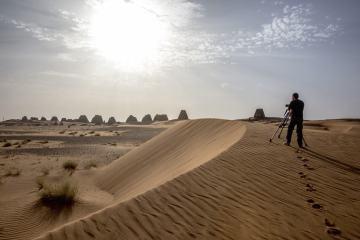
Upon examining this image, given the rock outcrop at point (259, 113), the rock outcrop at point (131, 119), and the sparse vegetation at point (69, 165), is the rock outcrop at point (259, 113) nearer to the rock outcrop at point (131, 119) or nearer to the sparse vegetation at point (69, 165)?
the rock outcrop at point (131, 119)

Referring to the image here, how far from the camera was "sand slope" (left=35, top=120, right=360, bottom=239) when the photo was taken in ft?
15.2

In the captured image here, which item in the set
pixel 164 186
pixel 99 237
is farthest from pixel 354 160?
pixel 99 237

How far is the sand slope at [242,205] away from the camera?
4645mm

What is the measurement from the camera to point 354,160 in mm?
8164

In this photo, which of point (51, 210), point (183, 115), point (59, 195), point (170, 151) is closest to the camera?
point (51, 210)

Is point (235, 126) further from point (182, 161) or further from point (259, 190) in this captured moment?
point (259, 190)

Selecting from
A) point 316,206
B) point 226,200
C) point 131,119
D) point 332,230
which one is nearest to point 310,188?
point 316,206

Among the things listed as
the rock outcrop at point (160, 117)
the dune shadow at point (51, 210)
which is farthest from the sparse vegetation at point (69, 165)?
the rock outcrop at point (160, 117)

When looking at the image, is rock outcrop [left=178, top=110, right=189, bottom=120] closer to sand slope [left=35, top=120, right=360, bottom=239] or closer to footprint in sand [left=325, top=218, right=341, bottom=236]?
sand slope [left=35, top=120, right=360, bottom=239]

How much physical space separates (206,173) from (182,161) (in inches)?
106

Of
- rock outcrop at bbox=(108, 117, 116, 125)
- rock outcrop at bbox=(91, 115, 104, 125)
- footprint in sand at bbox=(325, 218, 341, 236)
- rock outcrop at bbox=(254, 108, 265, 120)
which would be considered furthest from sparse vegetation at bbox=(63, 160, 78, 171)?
rock outcrop at bbox=(91, 115, 104, 125)

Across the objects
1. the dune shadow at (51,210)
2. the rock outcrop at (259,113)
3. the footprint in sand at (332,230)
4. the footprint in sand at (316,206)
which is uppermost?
the rock outcrop at (259,113)

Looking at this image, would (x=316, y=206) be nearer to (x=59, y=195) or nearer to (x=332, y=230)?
(x=332, y=230)

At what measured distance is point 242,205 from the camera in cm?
532
